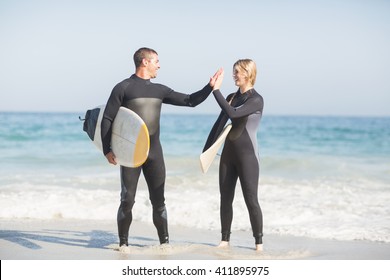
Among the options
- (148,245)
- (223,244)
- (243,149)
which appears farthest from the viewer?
(148,245)

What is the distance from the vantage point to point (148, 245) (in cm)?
658

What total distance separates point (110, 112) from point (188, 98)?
662 millimetres

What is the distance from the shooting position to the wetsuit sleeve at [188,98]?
5.83 metres

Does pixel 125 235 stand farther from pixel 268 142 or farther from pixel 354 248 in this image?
pixel 268 142

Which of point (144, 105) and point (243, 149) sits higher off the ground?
point (144, 105)

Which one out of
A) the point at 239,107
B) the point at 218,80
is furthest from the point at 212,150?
the point at 218,80

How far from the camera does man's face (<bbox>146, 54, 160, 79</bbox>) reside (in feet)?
19.1

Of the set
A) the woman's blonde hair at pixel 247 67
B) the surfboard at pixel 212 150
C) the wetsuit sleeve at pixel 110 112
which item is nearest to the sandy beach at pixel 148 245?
the surfboard at pixel 212 150

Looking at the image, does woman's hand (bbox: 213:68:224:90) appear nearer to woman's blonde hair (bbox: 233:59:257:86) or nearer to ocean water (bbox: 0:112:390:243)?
woman's blonde hair (bbox: 233:59:257:86)

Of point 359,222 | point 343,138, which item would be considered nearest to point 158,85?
point 359,222

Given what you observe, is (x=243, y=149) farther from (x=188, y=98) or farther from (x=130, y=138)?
(x=130, y=138)

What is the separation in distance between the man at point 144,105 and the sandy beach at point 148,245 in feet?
1.34

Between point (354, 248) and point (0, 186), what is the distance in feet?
22.5

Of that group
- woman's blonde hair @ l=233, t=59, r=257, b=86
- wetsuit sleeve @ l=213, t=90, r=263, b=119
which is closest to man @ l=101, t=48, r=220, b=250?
wetsuit sleeve @ l=213, t=90, r=263, b=119
